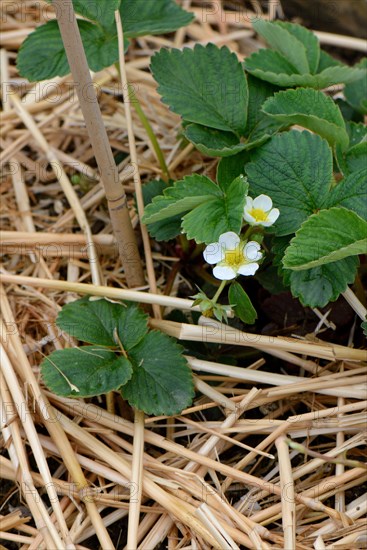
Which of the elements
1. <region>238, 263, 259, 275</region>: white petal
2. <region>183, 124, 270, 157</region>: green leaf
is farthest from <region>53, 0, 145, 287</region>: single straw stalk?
<region>238, 263, 259, 275</region>: white petal

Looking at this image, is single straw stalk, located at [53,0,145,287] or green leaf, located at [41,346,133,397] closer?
single straw stalk, located at [53,0,145,287]

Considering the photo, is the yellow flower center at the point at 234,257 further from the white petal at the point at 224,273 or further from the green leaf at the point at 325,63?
the green leaf at the point at 325,63

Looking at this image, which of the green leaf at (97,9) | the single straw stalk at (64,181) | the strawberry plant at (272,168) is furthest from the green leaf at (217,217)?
the green leaf at (97,9)

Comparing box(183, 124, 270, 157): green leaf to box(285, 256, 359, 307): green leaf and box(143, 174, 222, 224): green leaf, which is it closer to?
box(143, 174, 222, 224): green leaf

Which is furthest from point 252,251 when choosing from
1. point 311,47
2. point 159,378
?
point 311,47

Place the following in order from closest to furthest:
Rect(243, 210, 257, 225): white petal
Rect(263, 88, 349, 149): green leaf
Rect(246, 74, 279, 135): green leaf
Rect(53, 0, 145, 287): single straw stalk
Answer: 1. Rect(53, 0, 145, 287): single straw stalk
2. Rect(243, 210, 257, 225): white petal
3. Rect(263, 88, 349, 149): green leaf
4. Rect(246, 74, 279, 135): green leaf

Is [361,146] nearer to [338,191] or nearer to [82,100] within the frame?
[338,191]
